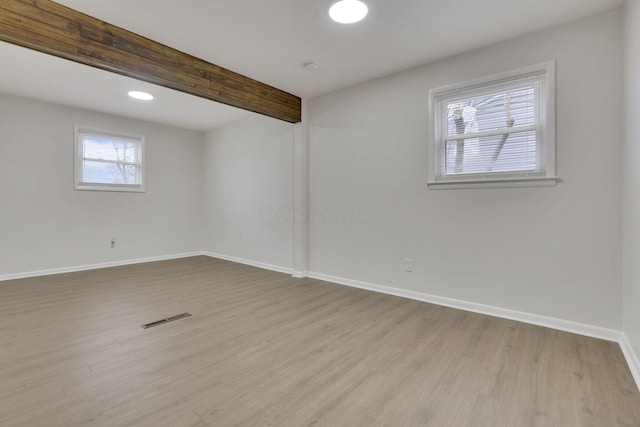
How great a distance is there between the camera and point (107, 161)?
5.04 m

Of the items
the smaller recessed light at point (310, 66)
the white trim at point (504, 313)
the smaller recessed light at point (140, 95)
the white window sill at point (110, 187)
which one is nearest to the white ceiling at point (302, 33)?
the smaller recessed light at point (310, 66)

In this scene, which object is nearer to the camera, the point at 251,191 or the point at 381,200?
the point at 381,200

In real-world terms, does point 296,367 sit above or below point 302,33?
below

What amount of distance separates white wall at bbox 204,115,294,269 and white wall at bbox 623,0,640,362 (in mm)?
3589

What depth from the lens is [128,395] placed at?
1.62m

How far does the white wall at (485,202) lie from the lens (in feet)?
7.68

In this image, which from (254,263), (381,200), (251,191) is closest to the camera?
(381,200)

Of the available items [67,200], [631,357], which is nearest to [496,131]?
[631,357]

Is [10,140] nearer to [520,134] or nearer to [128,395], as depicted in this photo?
[128,395]

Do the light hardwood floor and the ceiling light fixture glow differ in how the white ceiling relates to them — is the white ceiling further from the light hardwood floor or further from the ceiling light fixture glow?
the light hardwood floor

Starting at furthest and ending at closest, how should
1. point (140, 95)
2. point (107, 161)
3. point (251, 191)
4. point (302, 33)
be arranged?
1. point (251, 191)
2. point (107, 161)
3. point (140, 95)
4. point (302, 33)

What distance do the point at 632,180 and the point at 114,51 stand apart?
13.1 feet

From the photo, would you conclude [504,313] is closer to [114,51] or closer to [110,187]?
[114,51]

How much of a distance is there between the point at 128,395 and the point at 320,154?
3.29 meters
